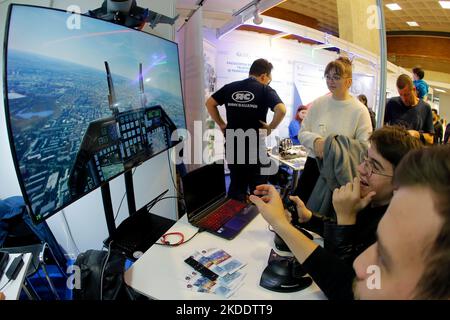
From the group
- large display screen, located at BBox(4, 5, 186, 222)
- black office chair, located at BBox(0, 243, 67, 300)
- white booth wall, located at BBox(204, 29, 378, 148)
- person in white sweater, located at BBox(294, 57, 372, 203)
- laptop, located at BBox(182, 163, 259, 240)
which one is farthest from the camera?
white booth wall, located at BBox(204, 29, 378, 148)

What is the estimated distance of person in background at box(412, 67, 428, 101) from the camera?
2180mm

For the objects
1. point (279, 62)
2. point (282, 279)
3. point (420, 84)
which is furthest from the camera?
point (279, 62)

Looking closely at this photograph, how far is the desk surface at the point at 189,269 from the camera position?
830 mm

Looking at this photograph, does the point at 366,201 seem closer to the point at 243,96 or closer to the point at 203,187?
the point at 203,187

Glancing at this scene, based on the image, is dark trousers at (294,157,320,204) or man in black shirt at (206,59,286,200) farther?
man in black shirt at (206,59,286,200)

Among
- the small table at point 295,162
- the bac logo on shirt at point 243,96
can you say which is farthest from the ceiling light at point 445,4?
the small table at point 295,162

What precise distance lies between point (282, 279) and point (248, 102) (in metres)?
1.69

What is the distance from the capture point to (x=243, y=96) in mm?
2248

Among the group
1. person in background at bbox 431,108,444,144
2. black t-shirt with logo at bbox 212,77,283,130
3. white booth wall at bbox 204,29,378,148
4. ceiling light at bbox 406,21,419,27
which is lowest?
person in background at bbox 431,108,444,144

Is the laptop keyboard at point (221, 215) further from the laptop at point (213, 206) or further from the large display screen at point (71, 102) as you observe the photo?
the large display screen at point (71, 102)

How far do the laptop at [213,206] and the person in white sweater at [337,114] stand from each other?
0.64m

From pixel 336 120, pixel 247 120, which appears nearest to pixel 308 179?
pixel 336 120

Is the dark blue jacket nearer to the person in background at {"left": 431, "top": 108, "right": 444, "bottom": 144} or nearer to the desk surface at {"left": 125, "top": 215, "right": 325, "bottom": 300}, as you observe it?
the desk surface at {"left": 125, "top": 215, "right": 325, "bottom": 300}

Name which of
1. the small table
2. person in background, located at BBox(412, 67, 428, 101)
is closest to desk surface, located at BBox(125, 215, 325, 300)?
the small table
